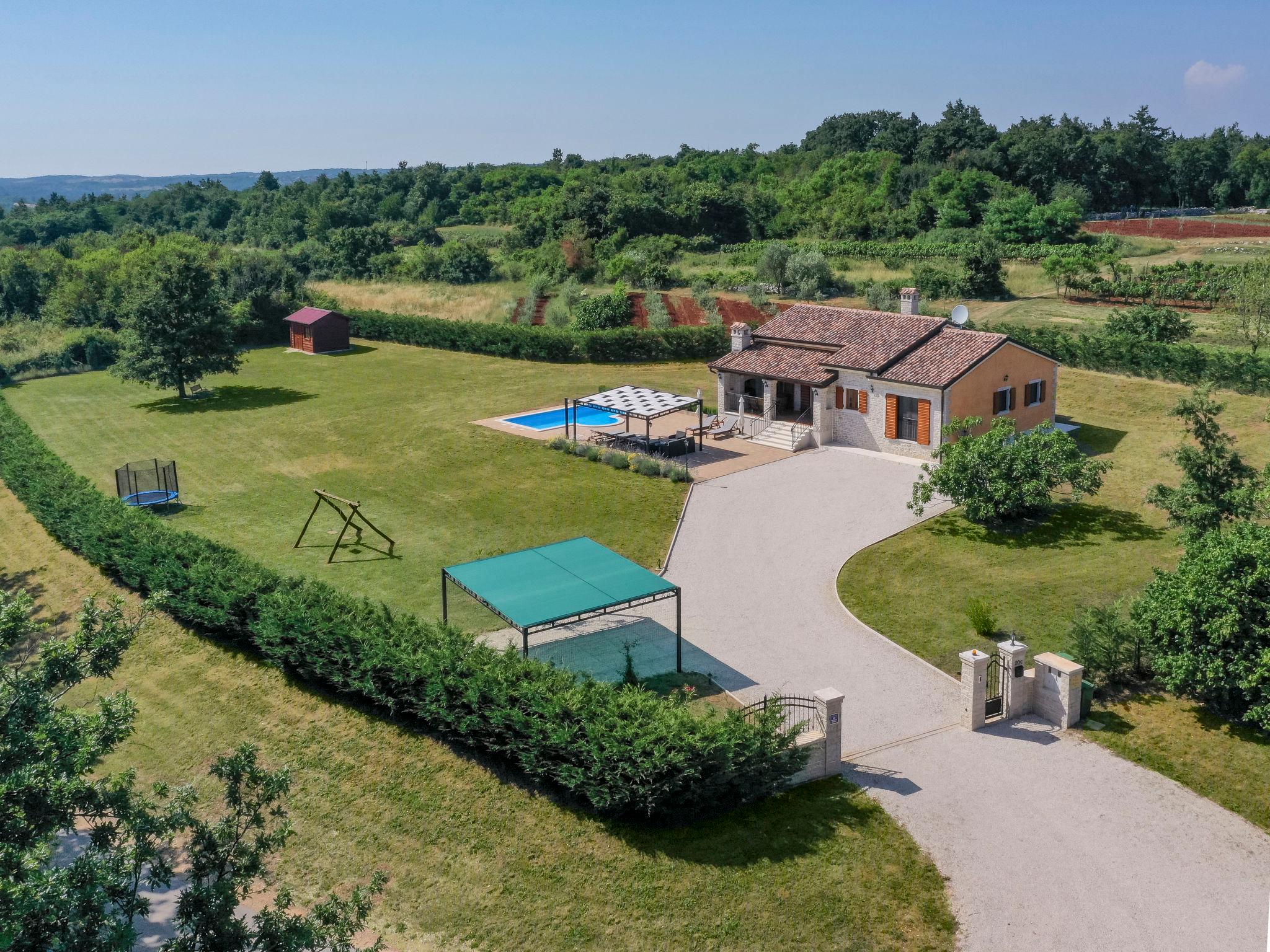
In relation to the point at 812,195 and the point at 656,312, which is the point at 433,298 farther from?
the point at 812,195

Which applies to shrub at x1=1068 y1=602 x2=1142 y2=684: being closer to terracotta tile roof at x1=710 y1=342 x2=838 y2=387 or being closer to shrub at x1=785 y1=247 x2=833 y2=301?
terracotta tile roof at x1=710 y1=342 x2=838 y2=387

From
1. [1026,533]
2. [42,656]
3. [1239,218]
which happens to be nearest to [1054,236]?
[1239,218]

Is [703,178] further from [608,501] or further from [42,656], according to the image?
[42,656]

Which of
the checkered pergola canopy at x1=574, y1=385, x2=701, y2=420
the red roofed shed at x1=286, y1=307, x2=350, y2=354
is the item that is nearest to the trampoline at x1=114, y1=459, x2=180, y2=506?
the checkered pergola canopy at x1=574, y1=385, x2=701, y2=420

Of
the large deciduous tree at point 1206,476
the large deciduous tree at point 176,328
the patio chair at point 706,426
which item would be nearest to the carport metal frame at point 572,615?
the large deciduous tree at point 1206,476

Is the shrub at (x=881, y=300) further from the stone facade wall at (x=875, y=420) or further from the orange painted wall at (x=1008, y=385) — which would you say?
the stone facade wall at (x=875, y=420)

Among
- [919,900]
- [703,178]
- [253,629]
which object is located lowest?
[919,900]
